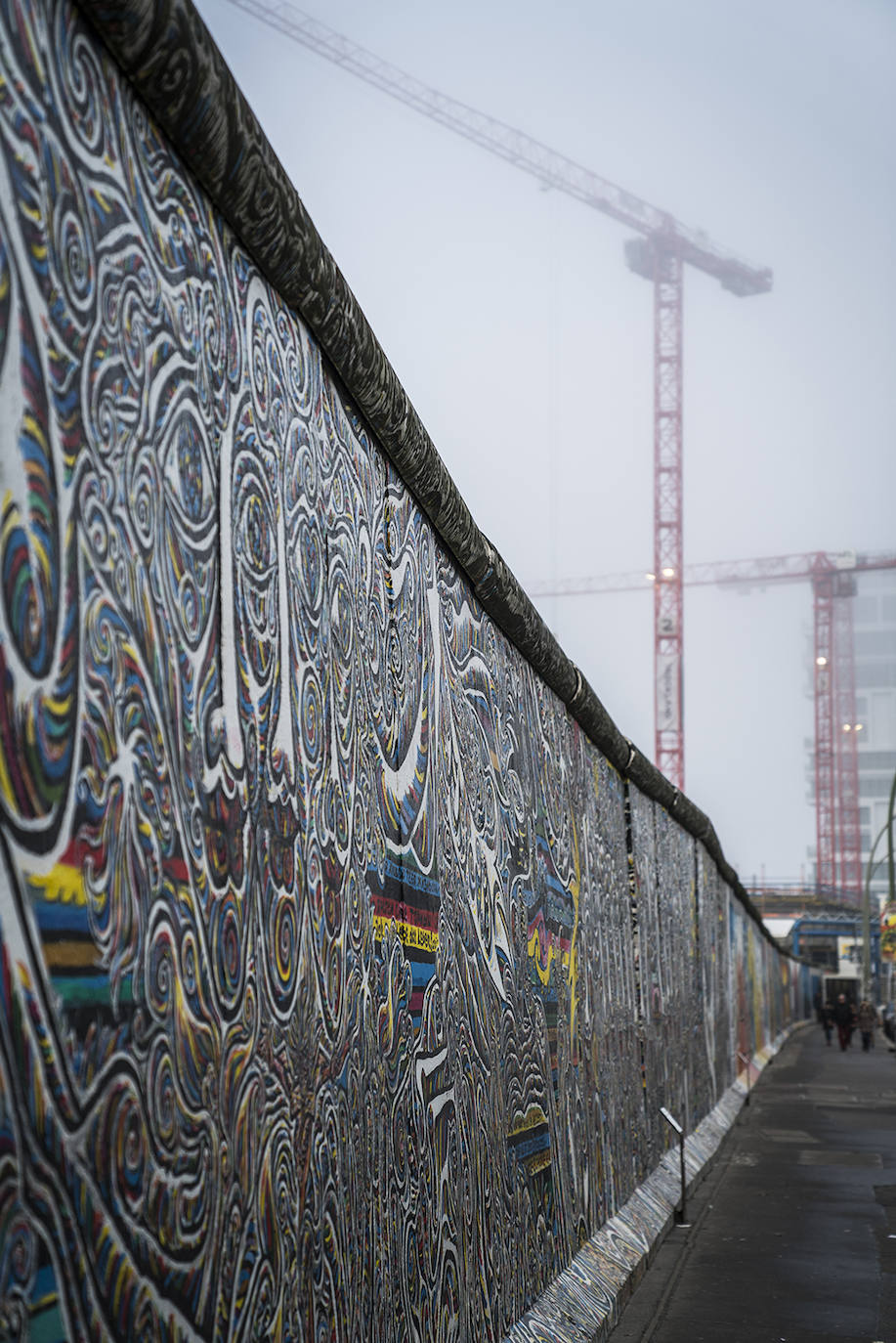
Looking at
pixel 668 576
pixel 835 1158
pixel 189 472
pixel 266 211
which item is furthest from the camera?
pixel 668 576

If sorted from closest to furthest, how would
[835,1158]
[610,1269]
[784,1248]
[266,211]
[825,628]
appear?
[266,211], [610,1269], [784,1248], [835,1158], [825,628]

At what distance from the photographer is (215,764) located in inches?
103

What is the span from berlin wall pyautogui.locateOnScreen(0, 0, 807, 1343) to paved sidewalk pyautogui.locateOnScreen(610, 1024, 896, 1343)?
2.17m

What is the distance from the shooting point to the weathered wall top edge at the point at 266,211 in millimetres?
2301

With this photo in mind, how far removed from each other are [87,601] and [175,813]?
449 mm

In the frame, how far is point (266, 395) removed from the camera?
9.99ft

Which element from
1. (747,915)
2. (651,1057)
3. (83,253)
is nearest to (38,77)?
(83,253)

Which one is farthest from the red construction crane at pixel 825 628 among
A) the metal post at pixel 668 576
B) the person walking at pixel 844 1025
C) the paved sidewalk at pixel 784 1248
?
the paved sidewalk at pixel 784 1248

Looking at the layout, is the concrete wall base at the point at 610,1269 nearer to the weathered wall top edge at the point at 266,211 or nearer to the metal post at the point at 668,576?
the weathered wall top edge at the point at 266,211

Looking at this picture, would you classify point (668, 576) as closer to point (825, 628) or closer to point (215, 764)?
point (825, 628)

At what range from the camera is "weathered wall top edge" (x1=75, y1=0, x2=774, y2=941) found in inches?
90.6

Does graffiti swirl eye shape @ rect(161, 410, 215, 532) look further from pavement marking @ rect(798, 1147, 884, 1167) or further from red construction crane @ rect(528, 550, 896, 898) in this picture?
red construction crane @ rect(528, 550, 896, 898)

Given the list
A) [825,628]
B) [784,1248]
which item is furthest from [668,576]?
[784,1248]

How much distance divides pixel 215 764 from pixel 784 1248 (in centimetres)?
761
